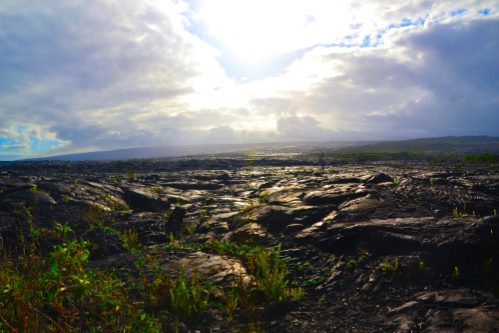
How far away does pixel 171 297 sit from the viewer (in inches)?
197

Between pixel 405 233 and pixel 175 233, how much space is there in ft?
25.5

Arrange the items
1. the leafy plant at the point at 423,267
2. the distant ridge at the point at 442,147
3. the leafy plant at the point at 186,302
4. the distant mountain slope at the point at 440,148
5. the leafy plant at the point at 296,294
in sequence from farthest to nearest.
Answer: the distant ridge at the point at 442,147
the distant mountain slope at the point at 440,148
the leafy plant at the point at 423,267
the leafy plant at the point at 296,294
the leafy plant at the point at 186,302

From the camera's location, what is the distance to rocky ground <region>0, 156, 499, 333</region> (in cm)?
438

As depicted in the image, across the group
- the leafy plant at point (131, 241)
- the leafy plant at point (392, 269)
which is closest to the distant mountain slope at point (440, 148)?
the leafy plant at point (131, 241)

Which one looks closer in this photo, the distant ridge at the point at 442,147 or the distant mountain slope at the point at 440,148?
the distant mountain slope at the point at 440,148

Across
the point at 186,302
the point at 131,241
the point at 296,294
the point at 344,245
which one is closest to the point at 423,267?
the point at 344,245

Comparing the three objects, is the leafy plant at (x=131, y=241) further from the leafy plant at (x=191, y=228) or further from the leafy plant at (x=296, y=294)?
the leafy plant at (x=296, y=294)

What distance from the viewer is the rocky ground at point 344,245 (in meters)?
4.38

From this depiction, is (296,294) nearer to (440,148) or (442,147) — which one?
(440,148)

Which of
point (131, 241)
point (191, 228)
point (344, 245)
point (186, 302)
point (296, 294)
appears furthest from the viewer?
point (191, 228)

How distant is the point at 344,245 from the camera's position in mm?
7094

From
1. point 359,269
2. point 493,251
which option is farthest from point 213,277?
point 493,251

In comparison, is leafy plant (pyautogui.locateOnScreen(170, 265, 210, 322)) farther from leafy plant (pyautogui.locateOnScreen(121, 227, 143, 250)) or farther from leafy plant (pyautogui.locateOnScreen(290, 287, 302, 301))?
leafy plant (pyautogui.locateOnScreen(121, 227, 143, 250))

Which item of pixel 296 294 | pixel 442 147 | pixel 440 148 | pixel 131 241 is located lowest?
pixel 296 294
